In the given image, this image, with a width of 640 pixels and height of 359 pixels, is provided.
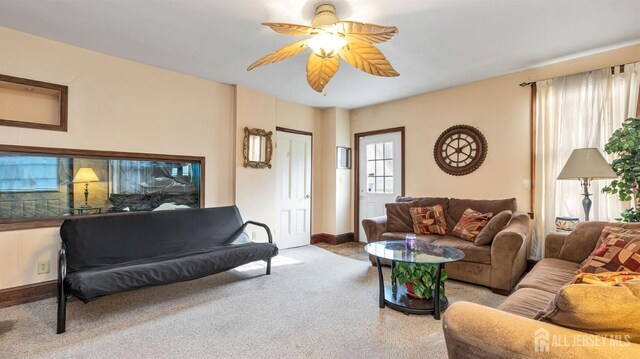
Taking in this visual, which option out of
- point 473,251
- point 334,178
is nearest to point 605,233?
point 473,251

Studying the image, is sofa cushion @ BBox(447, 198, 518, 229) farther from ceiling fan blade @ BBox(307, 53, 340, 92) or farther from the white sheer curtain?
ceiling fan blade @ BBox(307, 53, 340, 92)

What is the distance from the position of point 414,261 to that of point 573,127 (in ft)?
8.17

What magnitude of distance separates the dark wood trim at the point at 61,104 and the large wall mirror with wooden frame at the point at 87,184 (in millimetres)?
206

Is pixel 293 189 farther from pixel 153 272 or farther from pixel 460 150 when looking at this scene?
pixel 153 272

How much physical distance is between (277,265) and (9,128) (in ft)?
9.73

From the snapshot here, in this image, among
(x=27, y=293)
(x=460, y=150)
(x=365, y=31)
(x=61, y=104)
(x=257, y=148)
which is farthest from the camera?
(x=257, y=148)

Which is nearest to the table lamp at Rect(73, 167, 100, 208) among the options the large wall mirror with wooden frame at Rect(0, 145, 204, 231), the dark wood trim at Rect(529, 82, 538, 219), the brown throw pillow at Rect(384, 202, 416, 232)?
the large wall mirror with wooden frame at Rect(0, 145, 204, 231)

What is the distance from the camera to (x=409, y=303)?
2.57m

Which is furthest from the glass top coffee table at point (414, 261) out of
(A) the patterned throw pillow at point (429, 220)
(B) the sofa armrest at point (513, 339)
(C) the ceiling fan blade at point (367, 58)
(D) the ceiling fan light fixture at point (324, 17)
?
(D) the ceiling fan light fixture at point (324, 17)

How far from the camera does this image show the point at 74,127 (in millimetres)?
3023

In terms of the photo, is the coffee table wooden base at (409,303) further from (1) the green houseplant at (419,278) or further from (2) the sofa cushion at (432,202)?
(2) the sofa cushion at (432,202)

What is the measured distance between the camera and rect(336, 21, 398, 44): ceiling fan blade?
1.91 meters

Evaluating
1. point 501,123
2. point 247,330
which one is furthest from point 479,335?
point 501,123

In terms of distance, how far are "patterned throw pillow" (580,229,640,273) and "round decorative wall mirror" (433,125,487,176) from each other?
2.03 meters
